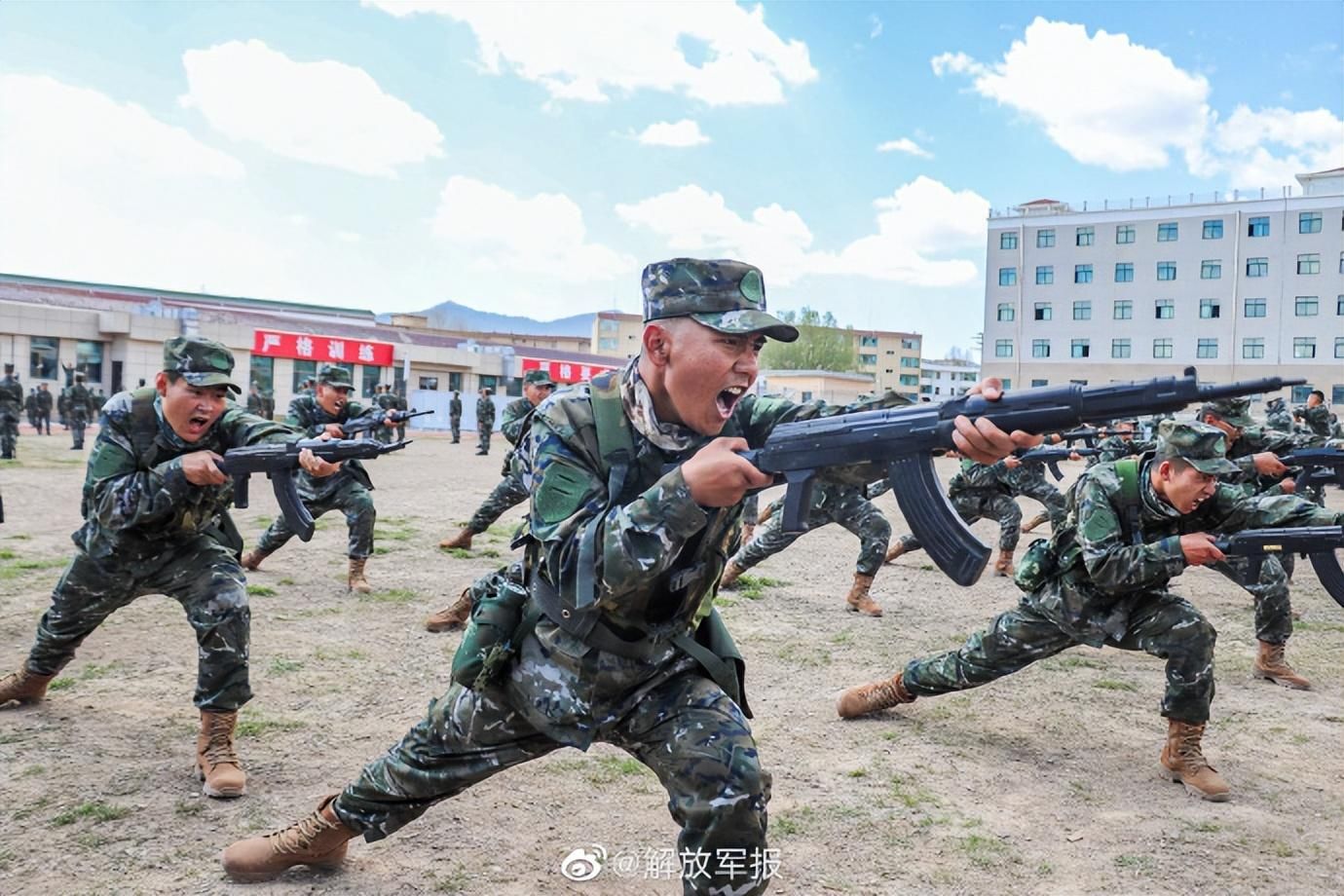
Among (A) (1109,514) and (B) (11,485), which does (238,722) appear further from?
(B) (11,485)

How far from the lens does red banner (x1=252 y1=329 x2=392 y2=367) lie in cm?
4050

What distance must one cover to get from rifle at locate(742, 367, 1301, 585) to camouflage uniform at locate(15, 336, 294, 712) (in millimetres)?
3197

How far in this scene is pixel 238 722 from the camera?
5.24 meters

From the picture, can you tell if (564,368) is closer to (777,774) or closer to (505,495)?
(505,495)

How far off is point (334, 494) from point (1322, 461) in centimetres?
862

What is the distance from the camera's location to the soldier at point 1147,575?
4719mm

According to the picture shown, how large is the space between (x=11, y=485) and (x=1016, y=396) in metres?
16.9

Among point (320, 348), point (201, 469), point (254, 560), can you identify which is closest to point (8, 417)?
point (254, 560)

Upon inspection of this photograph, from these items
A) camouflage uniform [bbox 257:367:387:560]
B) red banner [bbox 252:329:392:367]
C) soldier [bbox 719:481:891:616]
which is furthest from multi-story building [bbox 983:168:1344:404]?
camouflage uniform [bbox 257:367:387:560]

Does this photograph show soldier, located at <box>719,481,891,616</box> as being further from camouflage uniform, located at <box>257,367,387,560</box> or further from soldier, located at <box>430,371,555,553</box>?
camouflage uniform, located at <box>257,367,387,560</box>

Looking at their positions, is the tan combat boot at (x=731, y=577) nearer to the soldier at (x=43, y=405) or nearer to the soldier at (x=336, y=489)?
the soldier at (x=336, y=489)

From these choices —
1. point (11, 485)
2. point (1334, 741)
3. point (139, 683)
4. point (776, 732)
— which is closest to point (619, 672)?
point (776, 732)

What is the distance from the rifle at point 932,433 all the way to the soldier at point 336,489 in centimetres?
645

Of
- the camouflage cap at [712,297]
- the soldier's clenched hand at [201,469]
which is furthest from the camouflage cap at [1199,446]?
the soldier's clenched hand at [201,469]
